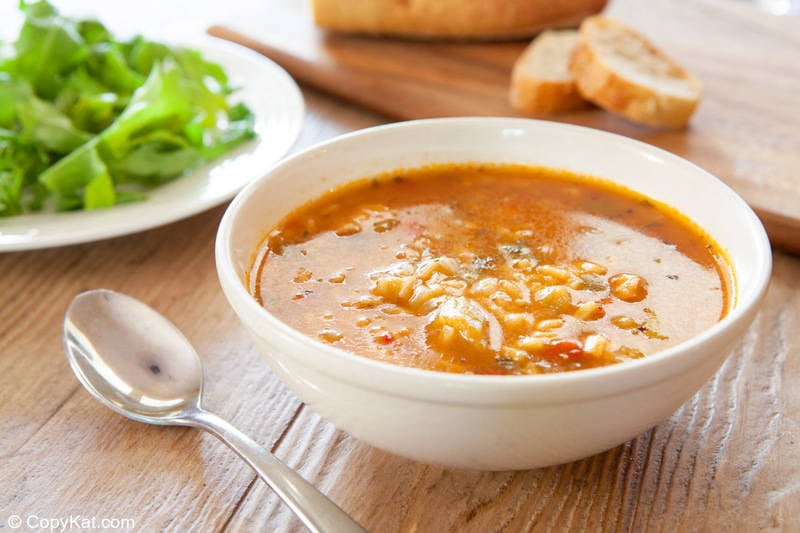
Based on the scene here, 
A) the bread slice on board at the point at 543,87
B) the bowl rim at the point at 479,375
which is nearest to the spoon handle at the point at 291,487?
the bowl rim at the point at 479,375

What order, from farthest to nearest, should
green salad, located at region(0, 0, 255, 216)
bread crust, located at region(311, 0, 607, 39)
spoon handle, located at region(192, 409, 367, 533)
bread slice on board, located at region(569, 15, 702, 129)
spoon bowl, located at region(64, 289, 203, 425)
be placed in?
bread crust, located at region(311, 0, 607, 39), bread slice on board, located at region(569, 15, 702, 129), green salad, located at region(0, 0, 255, 216), spoon bowl, located at region(64, 289, 203, 425), spoon handle, located at region(192, 409, 367, 533)

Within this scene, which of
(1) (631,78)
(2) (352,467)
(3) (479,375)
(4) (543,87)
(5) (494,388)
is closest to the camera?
(5) (494,388)

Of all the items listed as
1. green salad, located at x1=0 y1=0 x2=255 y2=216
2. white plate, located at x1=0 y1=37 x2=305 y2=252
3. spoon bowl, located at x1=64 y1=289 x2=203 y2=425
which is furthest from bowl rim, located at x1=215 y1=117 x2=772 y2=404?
green salad, located at x1=0 y1=0 x2=255 y2=216

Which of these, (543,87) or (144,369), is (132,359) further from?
(543,87)

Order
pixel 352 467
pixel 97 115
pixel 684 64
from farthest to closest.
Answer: pixel 684 64 → pixel 97 115 → pixel 352 467

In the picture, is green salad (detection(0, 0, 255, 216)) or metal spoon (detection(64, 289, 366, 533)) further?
green salad (detection(0, 0, 255, 216))

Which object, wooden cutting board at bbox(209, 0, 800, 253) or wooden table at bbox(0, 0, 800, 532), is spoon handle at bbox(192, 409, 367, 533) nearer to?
wooden table at bbox(0, 0, 800, 532)

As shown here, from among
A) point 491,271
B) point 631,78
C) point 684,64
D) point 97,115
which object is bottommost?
point 97,115

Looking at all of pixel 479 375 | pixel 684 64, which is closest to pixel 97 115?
pixel 479 375
